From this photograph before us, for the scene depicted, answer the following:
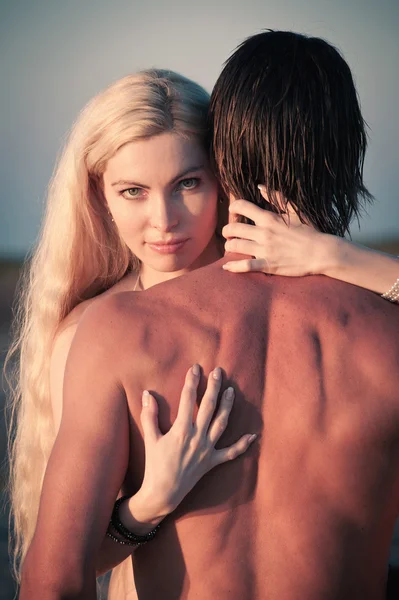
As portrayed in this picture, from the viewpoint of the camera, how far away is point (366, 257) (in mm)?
2373

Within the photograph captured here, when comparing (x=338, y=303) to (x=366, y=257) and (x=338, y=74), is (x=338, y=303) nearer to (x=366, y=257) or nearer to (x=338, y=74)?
(x=366, y=257)

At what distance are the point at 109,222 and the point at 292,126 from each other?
5.46 feet

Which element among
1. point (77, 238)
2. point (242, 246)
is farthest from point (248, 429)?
point (77, 238)

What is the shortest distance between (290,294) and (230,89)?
0.61m

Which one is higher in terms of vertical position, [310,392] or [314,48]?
[314,48]

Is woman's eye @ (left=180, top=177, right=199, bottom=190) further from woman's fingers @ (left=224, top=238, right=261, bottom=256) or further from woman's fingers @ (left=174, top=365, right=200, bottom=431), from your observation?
woman's fingers @ (left=174, top=365, right=200, bottom=431)

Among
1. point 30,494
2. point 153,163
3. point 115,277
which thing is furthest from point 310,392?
point 30,494

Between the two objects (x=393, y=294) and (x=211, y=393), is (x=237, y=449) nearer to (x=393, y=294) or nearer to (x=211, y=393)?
(x=211, y=393)

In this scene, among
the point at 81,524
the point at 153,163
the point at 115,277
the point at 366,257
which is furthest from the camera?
the point at 115,277

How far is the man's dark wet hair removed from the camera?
6.92 ft

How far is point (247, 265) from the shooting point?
2090 mm

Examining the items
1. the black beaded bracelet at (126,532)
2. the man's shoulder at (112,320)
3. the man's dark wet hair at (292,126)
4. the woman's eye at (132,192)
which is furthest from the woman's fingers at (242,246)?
the woman's eye at (132,192)

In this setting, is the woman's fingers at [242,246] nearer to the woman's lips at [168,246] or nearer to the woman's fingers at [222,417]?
the woman's fingers at [222,417]

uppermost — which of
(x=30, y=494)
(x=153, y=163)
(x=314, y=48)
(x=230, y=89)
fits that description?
(x=314, y=48)
